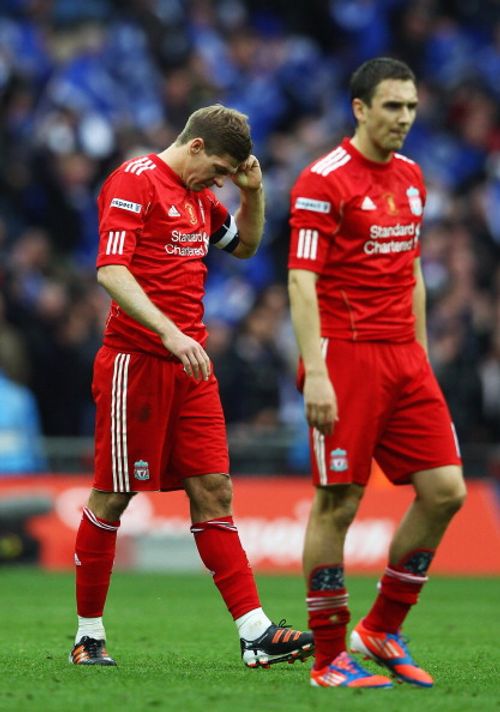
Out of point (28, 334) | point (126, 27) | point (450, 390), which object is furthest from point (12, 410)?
point (126, 27)

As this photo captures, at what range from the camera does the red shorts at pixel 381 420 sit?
6418 millimetres

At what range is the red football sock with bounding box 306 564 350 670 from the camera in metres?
6.36

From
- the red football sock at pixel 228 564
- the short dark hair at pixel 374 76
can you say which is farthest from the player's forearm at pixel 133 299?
the short dark hair at pixel 374 76

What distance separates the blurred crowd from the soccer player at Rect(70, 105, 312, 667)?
260 inches

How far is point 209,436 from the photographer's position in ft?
23.7

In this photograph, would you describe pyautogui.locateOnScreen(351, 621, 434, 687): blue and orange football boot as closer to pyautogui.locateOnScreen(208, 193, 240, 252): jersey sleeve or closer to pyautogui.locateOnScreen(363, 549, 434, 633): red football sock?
pyautogui.locateOnScreen(363, 549, 434, 633): red football sock

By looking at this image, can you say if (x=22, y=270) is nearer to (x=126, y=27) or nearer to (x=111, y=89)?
(x=111, y=89)

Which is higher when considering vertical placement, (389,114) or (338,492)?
(389,114)

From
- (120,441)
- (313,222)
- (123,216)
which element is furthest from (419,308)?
(120,441)

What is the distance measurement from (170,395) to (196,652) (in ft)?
4.68

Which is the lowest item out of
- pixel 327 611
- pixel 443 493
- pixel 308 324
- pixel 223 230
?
pixel 327 611

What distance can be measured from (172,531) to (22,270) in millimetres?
3138

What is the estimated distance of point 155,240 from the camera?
282 inches

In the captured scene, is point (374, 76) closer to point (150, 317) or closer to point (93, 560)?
point (150, 317)
